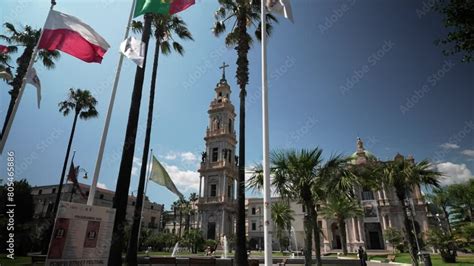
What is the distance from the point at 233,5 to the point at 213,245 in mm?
36496

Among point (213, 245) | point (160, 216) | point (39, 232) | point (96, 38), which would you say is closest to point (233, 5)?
point (96, 38)

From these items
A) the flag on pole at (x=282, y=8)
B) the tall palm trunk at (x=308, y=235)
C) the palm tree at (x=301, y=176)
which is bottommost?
the tall palm trunk at (x=308, y=235)

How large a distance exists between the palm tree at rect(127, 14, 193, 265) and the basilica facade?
32809 mm

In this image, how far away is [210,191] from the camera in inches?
2088

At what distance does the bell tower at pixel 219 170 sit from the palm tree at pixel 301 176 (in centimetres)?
3934

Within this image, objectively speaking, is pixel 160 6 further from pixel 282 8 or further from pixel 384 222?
pixel 384 222

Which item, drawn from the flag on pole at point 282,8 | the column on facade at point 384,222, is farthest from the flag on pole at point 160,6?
the column on facade at point 384,222

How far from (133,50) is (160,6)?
1.60 m

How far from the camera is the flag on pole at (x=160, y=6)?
8367mm

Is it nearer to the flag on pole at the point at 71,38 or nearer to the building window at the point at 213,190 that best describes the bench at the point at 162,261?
the flag on pole at the point at 71,38

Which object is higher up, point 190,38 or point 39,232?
point 190,38

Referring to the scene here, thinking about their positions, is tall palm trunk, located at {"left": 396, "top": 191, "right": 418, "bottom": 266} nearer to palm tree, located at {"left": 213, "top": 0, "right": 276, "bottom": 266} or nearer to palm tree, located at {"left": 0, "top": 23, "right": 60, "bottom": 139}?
palm tree, located at {"left": 213, "top": 0, "right": 276, "bottom": 266}

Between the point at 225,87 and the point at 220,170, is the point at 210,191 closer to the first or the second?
the point at 220,170

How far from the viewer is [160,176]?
16844 millimetres
